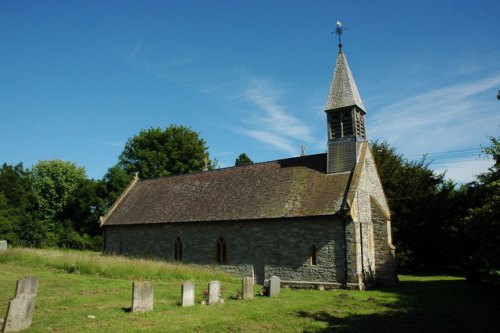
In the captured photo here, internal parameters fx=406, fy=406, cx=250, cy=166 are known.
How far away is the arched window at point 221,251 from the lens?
2797cm

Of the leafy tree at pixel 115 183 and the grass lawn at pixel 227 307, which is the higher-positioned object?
the leafy tree at pixel 115 183

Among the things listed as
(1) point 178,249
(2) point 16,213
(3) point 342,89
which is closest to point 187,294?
(1) point 178,249

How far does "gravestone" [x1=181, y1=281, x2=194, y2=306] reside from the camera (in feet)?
51.7

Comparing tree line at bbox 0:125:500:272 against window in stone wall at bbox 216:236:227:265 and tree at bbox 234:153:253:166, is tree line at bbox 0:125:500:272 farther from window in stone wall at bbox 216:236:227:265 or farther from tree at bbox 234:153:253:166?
window in stone wall at bbox 216:236:227:265

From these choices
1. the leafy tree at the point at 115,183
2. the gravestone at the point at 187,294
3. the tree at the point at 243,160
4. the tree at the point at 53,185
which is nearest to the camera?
the gravestone at the point at 187,294

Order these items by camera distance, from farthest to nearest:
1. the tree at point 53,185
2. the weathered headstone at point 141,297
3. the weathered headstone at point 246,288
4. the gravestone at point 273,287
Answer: the tree at point 53,185
the gravestone at point 273,287
the weathered headstone at point 246,288
the weathered headstone at point 141,297

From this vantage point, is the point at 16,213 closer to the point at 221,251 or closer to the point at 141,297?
the point at 221,251

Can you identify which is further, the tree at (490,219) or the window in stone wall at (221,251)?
the window in stone wall at (221,251)

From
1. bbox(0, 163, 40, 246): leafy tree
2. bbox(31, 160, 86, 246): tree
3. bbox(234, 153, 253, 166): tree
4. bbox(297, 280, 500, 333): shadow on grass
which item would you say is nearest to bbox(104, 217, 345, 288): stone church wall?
bbox(297, 280, 500, 333): shadow on grass

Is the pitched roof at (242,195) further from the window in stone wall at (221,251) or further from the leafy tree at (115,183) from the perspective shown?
the leafy tree at (115,183)

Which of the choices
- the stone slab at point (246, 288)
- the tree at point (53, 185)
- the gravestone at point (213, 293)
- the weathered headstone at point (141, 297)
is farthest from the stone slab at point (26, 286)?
the tree at point (53, 185)

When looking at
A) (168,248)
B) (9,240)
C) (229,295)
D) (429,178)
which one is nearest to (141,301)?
(229,295)

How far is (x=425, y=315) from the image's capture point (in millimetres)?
15242

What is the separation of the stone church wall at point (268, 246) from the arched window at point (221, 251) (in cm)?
21
